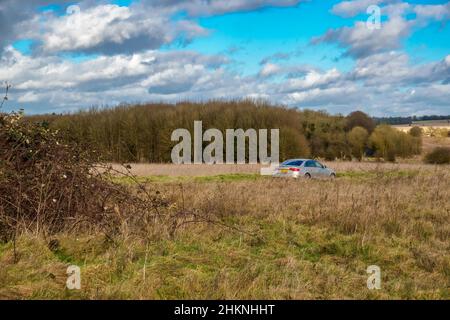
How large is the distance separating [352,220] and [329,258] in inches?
103

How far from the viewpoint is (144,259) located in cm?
610

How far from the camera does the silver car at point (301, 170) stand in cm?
2445

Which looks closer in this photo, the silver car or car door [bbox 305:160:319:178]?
the silver car

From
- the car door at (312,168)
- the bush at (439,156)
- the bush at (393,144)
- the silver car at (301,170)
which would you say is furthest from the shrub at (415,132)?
the car door at (312,168)

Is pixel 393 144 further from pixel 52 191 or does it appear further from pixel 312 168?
pixel 52 191

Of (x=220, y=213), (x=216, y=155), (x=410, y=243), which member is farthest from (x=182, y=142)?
(x=410, y=243)

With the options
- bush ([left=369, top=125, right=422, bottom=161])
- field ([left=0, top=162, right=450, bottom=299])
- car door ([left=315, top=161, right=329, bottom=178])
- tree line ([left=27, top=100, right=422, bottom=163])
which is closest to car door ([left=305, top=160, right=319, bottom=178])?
car door ([left=315, top=161, right=329, bottom=178])

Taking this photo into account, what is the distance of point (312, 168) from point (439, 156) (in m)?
26.6

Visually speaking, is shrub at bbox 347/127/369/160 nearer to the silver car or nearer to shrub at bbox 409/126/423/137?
shrub at bbox 409/126/423/137

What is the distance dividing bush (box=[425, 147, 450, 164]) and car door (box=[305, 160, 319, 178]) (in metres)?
25.5

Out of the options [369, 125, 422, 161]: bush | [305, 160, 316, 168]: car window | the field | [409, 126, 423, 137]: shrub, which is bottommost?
the field

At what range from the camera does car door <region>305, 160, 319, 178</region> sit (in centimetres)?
2520

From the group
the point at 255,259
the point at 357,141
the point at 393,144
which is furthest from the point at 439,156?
the point at 255,259
